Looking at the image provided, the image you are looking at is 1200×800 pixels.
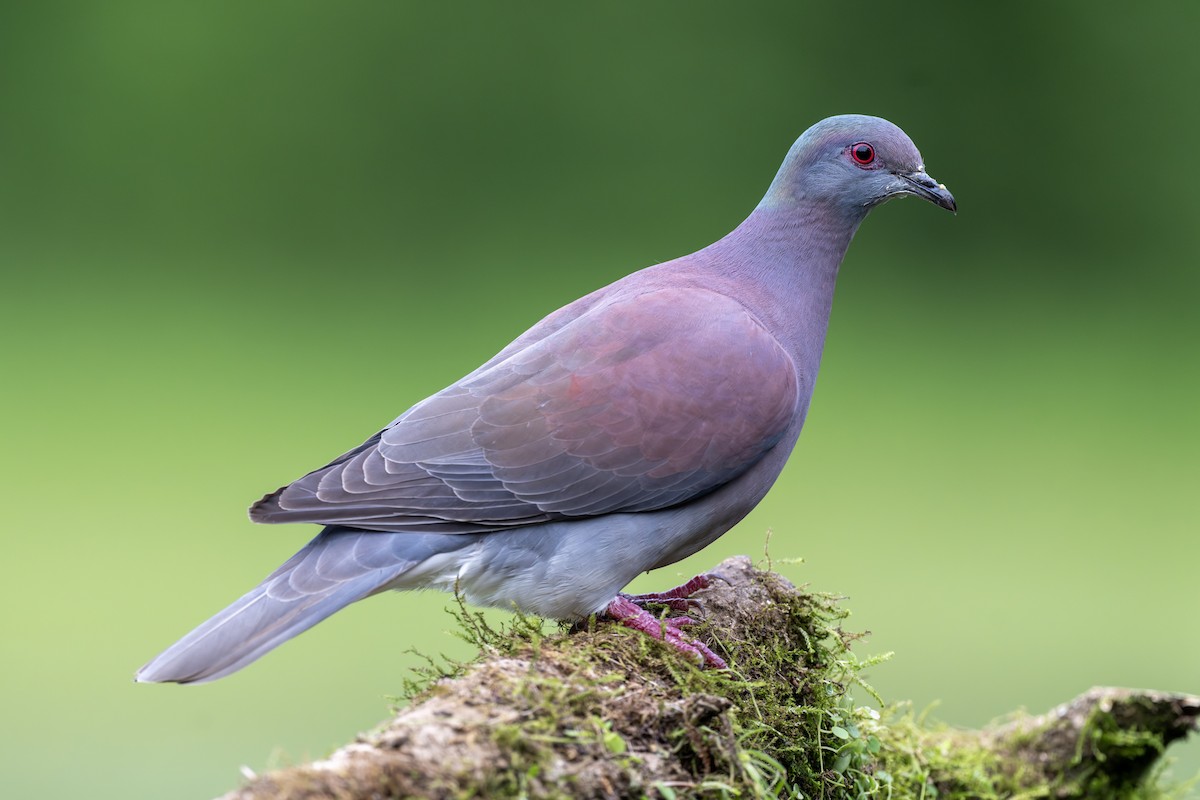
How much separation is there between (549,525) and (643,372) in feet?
1.53

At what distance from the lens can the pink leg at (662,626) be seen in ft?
8.85

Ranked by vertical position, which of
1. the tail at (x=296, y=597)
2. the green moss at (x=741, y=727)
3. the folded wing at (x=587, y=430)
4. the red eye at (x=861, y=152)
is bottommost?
the green moss at (x=741, y=727)

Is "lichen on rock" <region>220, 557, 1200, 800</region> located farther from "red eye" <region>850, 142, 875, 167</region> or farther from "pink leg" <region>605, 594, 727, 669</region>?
"red eye" <region>850, 142, 875, 167</region>

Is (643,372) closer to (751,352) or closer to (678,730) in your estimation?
(751,352)

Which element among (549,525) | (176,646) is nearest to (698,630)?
(549,525)

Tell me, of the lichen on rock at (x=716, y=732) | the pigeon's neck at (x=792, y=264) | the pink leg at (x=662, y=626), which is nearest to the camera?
the lichen on rock at (x=716, y=732)

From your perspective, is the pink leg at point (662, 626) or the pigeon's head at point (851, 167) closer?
the pink leg at point (662, 626)

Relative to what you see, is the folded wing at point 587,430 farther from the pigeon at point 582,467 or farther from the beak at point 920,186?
the beak at point 920,186

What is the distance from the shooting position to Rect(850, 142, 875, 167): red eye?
3.58 m

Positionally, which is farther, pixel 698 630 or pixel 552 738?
pixel 698 630

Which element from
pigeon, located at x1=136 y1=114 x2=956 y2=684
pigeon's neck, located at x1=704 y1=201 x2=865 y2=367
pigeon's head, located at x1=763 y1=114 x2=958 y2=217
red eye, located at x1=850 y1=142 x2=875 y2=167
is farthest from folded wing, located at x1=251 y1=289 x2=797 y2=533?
red eye, located at x1=850 y1=142 x2=875 y2=167

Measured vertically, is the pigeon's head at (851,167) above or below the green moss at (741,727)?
above

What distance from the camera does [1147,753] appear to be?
242cm

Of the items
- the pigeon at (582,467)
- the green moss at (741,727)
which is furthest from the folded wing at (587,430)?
the green moss at (741,727)
